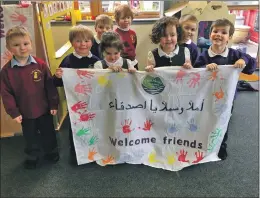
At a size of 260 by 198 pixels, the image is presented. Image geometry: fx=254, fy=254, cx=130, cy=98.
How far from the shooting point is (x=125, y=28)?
6.89ft

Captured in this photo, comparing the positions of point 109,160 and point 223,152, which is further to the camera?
point 223,152

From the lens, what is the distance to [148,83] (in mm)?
1476

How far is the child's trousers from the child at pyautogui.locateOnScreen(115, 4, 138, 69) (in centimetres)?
79

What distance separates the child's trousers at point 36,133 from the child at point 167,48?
80cm

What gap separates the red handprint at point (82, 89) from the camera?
1472 millimetres

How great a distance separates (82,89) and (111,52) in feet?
0.92

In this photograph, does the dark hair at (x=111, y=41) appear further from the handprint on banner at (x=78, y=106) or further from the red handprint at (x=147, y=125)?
the red handprint at (x=147, y=125)

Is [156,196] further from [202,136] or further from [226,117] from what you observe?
[226,117]

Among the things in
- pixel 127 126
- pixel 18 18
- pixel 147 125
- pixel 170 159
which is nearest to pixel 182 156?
pixel 170 159

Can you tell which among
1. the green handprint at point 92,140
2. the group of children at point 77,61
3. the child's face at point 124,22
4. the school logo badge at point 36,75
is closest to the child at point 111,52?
the group of children at point 77,61

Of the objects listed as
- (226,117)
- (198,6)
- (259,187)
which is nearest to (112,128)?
(226,117)

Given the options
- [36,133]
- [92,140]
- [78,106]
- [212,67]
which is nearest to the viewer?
[212,67]

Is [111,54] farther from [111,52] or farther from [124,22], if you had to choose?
[124,22]

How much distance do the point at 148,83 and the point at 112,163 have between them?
2.00 ft
